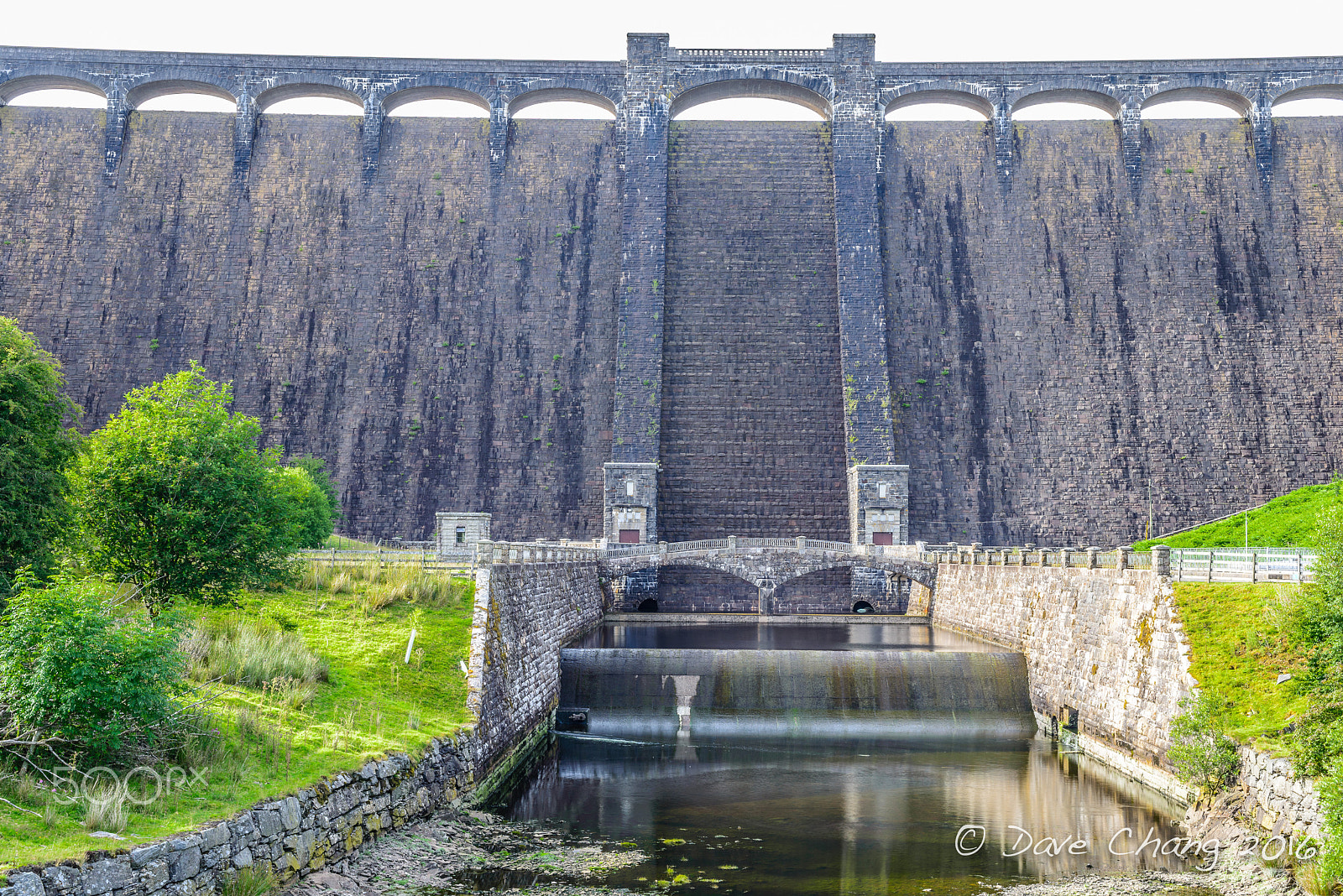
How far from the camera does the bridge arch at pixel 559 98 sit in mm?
58344

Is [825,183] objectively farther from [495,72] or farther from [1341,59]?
[1341,59]

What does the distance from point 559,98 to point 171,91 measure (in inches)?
889

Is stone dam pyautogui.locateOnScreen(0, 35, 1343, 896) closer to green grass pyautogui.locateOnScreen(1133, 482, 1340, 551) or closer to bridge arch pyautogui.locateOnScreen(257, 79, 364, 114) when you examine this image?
bridge arch pyautogui.locateOnScreen(257, 79, 364, 114)

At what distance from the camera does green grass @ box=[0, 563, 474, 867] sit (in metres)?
10.7

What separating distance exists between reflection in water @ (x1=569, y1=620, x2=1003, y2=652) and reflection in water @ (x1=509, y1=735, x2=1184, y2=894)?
625 cm

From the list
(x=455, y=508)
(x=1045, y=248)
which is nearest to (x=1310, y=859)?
(x=455, y=508)

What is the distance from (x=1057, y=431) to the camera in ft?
175

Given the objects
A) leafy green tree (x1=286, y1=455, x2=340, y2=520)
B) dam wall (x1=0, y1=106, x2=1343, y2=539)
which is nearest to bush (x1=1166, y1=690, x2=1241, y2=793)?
dam wall (x1=0, y1=106, x2=1343, y2=539)

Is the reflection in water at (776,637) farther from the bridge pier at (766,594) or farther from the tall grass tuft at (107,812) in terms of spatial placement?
the tall grass tuft at (107,812)

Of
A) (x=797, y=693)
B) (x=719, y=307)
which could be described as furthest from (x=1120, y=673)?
(x=719, y=307)

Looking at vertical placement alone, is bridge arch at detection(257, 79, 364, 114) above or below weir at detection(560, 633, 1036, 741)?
above

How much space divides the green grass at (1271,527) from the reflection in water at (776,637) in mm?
9857

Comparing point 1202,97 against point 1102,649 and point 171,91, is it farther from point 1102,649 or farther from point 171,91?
point 171,91

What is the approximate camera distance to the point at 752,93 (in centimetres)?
5931
